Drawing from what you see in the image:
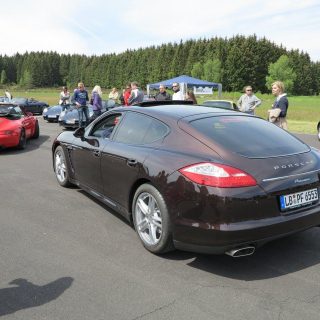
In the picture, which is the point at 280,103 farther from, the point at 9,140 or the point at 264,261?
the point at 9,140

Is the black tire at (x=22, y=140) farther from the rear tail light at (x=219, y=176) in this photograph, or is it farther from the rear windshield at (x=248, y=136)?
the rear tail light at (x=219, y=176)

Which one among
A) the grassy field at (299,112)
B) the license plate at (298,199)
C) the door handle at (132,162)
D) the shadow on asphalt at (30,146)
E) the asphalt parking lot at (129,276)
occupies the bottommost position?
the grassy field at (299,112)

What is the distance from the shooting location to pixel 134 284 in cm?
345

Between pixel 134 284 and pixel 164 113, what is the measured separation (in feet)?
6.13

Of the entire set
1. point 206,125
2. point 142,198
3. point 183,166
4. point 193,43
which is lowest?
point 142,198

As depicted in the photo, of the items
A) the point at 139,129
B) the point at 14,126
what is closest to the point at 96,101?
the point at 14,126

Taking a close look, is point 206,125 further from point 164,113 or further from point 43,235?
point 43,235

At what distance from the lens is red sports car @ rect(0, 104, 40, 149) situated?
10438mm

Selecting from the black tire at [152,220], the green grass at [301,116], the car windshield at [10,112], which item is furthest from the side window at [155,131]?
the green grass at [301,116]

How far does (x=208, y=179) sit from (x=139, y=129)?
1.39m

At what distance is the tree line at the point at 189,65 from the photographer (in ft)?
338

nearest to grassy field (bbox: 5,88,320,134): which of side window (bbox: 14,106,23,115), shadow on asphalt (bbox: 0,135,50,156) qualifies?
shadow on asphalt (bbox: 0,135,50,156)

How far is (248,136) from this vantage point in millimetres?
4109

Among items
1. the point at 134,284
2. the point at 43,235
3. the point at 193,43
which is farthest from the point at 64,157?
the point at 193,43
